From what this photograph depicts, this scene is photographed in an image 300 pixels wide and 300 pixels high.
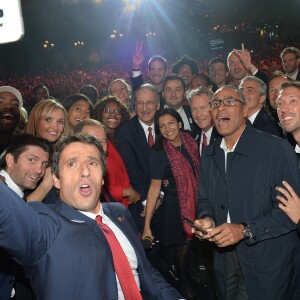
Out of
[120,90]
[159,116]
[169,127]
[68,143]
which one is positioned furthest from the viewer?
[120,90]

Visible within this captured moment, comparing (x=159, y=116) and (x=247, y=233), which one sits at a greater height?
(x=159, y=116)

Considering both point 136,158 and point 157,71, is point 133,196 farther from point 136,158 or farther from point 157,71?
point 157,71

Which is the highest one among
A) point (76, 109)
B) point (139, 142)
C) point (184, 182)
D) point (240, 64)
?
point (240, 64)

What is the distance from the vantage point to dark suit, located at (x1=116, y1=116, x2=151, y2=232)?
426 centimetres

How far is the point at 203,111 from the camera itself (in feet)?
14.1

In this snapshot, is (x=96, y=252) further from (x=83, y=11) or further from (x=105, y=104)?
(x=83, y=11)

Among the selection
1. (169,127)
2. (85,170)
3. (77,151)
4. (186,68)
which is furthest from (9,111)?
(186,68)

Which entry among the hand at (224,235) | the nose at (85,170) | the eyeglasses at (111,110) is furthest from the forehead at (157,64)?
the nose at (85,170)

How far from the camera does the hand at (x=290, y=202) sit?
100 inches

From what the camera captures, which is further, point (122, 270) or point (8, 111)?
point (8, 111)

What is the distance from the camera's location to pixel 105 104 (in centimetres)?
448

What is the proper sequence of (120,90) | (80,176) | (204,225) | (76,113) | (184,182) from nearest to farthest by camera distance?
(80,176)
(204,225)
(184,182)
(76,113)
(120,90)

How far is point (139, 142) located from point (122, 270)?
8.32 ft

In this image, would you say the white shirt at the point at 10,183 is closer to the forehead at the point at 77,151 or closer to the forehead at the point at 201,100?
the forehead at the point at 77,151
